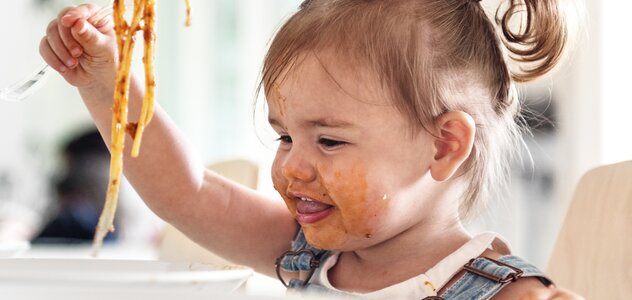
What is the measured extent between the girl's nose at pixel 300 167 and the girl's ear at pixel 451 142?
0.14 meters

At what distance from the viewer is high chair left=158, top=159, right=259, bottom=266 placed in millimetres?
1334

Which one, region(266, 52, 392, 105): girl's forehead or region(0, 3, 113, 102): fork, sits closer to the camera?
region(0, 3, 113, 102): fork

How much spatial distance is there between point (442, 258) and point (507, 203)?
2.14m

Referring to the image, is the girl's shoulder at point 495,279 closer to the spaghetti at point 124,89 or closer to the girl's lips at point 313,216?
the girl's lips at point 313,216

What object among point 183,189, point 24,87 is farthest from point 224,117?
point 24,87

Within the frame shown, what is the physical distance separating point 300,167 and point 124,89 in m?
0.35

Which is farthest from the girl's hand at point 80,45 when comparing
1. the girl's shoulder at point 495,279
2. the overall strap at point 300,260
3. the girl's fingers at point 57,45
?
the girl's shoulder at point 495,279

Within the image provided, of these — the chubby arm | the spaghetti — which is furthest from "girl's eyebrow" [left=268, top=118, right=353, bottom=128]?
the spaghetti

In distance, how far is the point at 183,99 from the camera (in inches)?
161

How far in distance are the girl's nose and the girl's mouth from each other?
0.03 m

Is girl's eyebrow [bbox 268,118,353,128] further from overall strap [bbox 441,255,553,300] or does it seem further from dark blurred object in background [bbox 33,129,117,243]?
dark blurred object in background [bbox 33,129,117,243]

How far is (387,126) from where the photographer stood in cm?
93

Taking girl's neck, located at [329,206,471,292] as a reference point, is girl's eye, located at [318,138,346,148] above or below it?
above

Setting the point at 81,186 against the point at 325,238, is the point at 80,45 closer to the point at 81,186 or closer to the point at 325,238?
the point at 325,238
